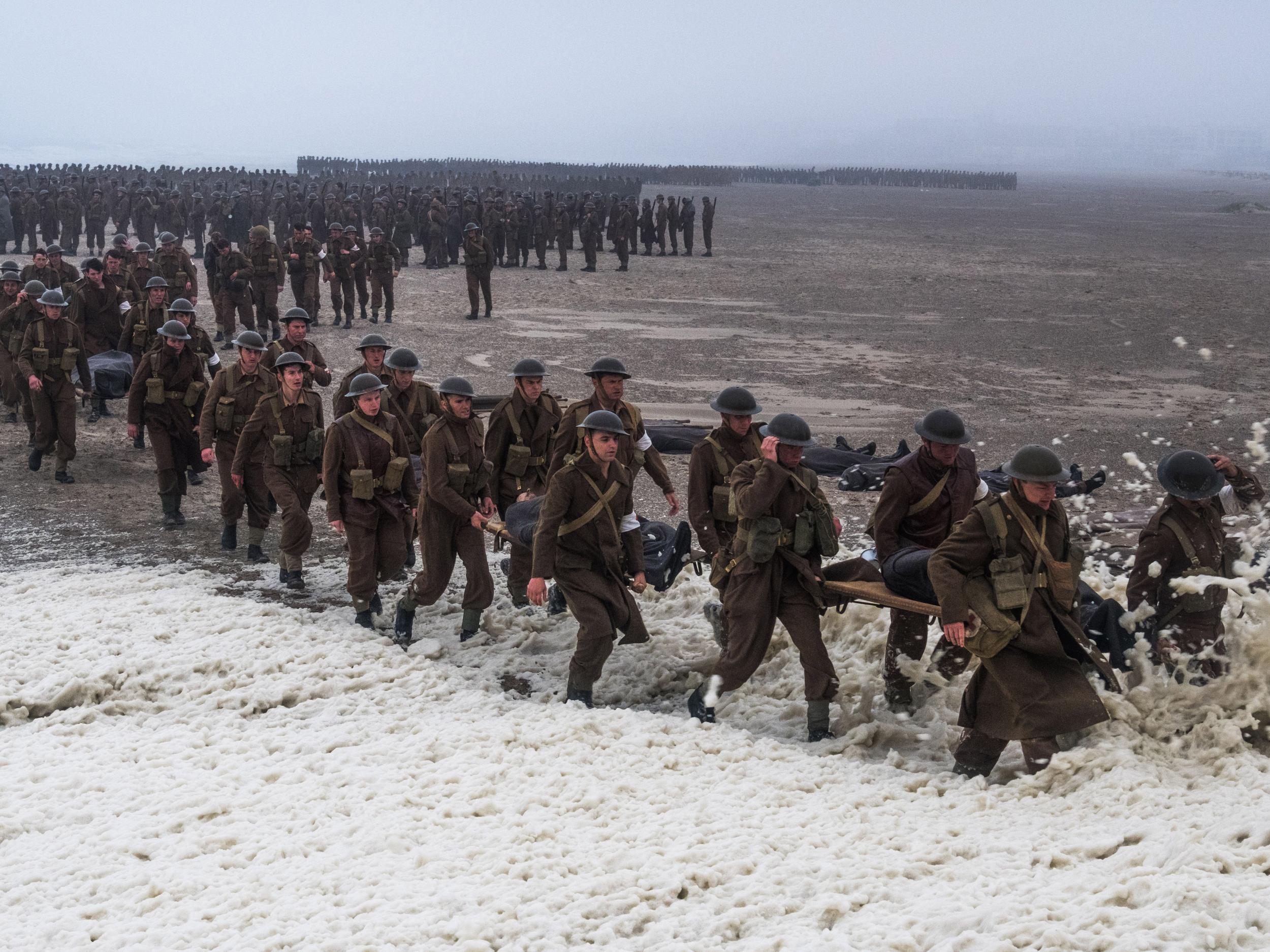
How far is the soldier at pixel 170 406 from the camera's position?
10.3m

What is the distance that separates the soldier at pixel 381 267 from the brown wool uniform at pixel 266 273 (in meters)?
2.78

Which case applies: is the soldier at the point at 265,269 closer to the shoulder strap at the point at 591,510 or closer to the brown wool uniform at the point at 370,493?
the brown wool uniform at the point at 370,493

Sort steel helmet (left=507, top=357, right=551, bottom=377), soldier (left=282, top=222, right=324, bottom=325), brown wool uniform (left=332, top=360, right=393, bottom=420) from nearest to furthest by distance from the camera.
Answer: steel helmet (left=507, top=357, right=551, bottom=377), brown wool uniform (left=332, top=360, right=393, bottom=420), soldier (left=282, top=222, right=324, bottom=325)

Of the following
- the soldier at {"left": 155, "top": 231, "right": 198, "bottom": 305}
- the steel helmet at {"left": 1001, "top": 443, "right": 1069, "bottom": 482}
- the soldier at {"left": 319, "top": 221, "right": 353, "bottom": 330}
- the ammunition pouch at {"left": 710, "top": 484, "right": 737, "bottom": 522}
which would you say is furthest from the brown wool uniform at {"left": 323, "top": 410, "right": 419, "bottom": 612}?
the soldier at {"left": 319, "top": 221, "right": 353, "bottom": 330}

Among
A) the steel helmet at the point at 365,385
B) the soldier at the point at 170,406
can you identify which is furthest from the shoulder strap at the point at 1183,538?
the soldier at the point at 170,406

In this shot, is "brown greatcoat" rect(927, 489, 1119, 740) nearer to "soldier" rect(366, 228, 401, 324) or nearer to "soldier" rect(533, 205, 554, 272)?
"soldier" rect(366, 228, 401, 324)

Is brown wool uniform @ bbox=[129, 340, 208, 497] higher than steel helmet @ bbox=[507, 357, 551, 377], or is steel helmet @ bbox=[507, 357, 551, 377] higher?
steel helmet @ bbox=[507, 357, 551, 377]

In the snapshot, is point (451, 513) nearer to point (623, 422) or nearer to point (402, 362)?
point (623, 422)

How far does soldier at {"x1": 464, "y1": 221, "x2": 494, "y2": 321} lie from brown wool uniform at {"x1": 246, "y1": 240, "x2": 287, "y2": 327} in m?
3.93

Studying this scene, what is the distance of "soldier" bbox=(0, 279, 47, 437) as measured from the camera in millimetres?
12205

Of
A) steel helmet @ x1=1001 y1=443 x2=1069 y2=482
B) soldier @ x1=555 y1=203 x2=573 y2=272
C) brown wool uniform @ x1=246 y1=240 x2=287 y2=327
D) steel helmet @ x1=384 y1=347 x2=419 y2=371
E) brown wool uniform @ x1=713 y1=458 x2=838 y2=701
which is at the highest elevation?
soldier @ x1=555 y1=203 x2=573 y2=272

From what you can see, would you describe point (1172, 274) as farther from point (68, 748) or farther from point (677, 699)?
point (68, 748)

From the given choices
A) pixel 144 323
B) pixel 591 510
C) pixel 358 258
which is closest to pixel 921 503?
pixel 591 510

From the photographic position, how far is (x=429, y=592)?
7824mm
